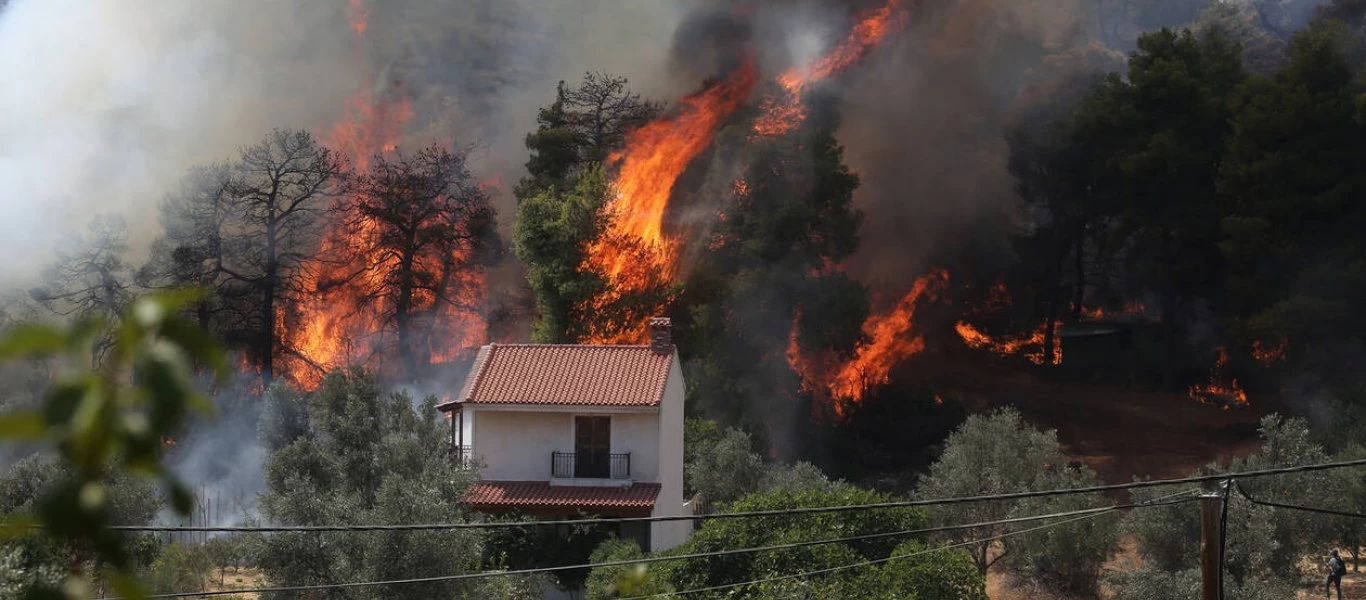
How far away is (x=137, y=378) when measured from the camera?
1.61 metres

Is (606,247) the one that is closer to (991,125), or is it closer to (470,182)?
(470,182)

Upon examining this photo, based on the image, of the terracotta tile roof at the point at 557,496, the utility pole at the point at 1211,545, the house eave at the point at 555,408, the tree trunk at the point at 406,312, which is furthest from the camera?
the tree trunk at the point at 406,312

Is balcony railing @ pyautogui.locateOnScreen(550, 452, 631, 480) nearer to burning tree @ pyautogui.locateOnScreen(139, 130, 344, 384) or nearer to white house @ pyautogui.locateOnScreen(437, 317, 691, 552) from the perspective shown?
white house @ pyautogui.locateOnScreen(437, 317, 691, 552)

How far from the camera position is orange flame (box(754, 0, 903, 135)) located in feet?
178

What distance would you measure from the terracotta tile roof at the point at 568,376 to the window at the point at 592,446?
2.46 feet

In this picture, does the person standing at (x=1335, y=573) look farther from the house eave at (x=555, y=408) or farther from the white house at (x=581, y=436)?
the house eave at (x=555, y=408)

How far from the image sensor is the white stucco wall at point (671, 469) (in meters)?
36.3

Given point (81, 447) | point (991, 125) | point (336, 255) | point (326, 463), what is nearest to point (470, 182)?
point (336, 255)

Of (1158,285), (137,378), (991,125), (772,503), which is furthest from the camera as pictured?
(991,125)

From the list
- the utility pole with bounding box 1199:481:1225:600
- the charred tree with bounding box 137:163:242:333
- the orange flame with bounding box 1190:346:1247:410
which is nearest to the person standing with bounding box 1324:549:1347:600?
the utility pole with bounding box 1199:481:1225:600

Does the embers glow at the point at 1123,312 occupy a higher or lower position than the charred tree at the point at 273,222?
lower

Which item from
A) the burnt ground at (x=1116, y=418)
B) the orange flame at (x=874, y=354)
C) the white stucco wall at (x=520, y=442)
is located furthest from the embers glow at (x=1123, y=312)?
the white stucco wall at (x=520, y=442)

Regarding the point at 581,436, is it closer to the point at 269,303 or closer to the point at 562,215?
the point at 562,215

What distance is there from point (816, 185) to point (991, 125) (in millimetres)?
9920
